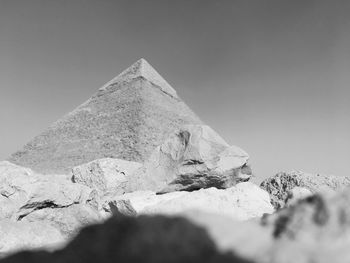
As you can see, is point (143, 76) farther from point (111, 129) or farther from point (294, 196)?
point (294, 196)

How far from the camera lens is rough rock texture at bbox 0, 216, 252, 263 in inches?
36.1

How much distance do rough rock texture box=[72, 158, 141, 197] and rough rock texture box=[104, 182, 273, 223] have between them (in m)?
2.22

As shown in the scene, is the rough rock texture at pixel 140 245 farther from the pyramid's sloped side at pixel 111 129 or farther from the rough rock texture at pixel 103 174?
the pyramid's sloped side at pixel 111 129

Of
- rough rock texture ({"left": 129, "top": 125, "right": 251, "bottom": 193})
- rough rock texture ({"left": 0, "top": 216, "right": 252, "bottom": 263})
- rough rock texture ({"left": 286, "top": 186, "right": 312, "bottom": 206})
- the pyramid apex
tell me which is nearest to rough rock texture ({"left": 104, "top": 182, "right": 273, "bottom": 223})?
rough rock texture ({"left": 129, "top": 125, "right": 251, "bottom": 193})

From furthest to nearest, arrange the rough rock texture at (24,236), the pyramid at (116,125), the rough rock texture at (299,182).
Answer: the pyramid at (116,125) < the rough rock texture at (299,182) < the rough rock texture at (24,236)

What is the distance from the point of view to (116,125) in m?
32.9

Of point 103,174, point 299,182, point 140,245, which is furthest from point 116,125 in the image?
point 140,245

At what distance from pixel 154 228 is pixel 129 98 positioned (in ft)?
117

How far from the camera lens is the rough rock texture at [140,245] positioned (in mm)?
917

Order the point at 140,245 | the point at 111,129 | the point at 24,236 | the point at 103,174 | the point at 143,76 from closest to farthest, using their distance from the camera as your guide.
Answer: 1. the point at 140,245
2. the point at 24,236
3. the point at 103,174
4. the point at 111,129
5. the point at 143,76

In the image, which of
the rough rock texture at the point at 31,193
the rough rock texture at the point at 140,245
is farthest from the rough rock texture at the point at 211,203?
the rough rock texture at the point at 140,245

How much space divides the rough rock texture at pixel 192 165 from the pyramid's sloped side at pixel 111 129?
2069 cm

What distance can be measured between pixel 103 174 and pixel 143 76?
31.7 meters

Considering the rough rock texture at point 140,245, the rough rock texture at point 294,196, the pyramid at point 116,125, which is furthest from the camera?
the pyramid at point 116,125
